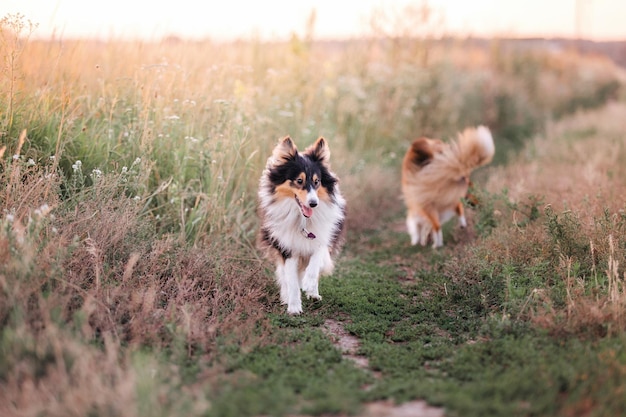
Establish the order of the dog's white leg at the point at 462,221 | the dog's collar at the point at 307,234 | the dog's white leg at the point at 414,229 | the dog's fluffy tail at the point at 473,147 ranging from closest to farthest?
the dog's collar at the point at 307,234, the dog's fluffy tail at the point at 473,147, the dog's white leg at the point at 462,221, the dog's white leg at the point at 414,229

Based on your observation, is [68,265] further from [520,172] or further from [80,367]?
[520,172]

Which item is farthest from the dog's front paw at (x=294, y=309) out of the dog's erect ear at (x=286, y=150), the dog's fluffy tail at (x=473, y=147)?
the dog's fluffy tail at (x=473, y=147)

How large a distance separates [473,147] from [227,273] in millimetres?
4153

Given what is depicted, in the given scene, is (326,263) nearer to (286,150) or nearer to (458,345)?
(286,150)

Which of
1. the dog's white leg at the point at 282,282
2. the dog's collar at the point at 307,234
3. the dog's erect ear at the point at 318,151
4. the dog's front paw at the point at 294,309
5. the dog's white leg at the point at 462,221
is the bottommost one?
the dog's front paw at the point at 294,309

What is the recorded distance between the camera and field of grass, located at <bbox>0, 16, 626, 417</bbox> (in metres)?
3.54

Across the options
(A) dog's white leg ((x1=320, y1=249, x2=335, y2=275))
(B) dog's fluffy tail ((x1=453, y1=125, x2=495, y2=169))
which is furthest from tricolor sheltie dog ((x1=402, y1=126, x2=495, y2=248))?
(A) dog's white leg ((x1=320, y1=249, x2=335, y2=275))

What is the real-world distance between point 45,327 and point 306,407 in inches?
67.2

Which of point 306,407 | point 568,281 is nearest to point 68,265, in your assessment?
point 306,407

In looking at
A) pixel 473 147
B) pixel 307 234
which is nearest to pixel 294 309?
pixel 307 234

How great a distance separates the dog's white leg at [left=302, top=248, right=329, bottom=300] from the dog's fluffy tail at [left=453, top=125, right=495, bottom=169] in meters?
3.38

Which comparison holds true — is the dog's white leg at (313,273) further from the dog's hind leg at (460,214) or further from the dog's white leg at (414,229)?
the dog's hind leg at (460,214)

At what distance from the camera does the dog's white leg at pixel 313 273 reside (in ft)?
18.5

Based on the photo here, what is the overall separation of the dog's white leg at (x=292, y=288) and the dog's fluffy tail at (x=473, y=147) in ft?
12.1
